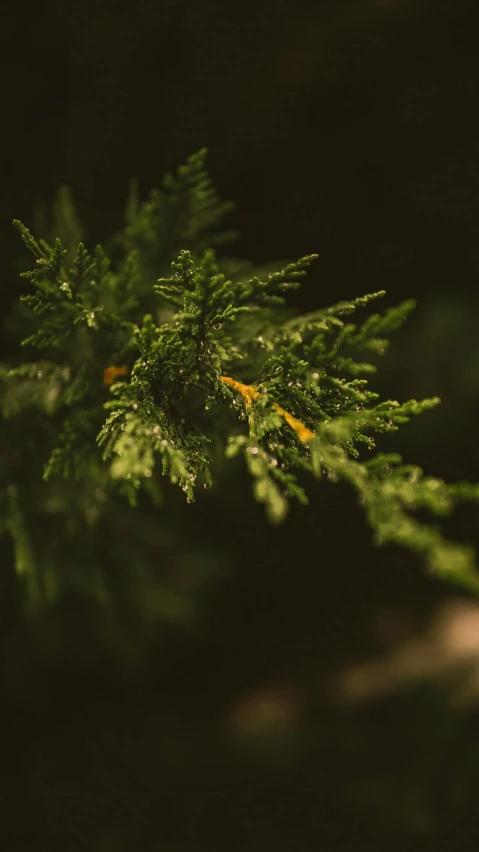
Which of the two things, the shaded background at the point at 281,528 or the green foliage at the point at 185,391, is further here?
the shaded background at the point at 281,528

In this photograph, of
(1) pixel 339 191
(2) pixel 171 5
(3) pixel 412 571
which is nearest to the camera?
(2) pixel 171 5

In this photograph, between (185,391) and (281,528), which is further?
(281,528)

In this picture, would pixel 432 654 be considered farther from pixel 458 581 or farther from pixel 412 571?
pixel 458 581

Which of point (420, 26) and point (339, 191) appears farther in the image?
point (339, 191)

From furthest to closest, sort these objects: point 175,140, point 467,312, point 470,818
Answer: point 467,312 → point 470,818 → point 175,140

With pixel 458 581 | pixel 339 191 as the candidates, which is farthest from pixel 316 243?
pixel 458 581
